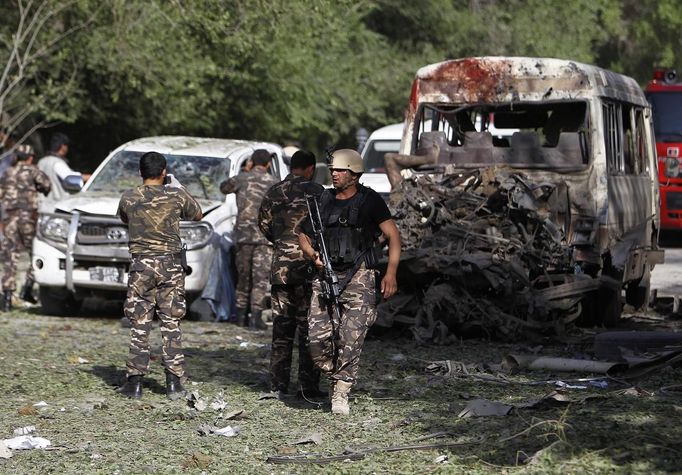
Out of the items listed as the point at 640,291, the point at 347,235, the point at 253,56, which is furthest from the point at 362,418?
the point at 253,56

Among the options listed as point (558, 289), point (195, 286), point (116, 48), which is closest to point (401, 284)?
point (558, 289)

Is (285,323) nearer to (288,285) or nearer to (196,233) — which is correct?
(288,285)

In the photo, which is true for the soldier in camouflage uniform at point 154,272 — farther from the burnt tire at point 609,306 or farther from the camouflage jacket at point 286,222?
the burnt tire at point 609,306

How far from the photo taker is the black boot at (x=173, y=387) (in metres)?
9.44

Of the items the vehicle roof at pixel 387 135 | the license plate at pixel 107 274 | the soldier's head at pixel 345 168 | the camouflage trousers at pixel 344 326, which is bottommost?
the license plate at pixel 107 274

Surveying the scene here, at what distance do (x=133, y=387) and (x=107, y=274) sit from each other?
405 cm

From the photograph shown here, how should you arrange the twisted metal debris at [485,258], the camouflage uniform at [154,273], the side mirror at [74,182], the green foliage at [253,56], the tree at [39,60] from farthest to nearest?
the green foliage at [253,56] → the tree at [39,60] → the side mirror at [74,182] → the twisted metal debris at [485,258] → the camouflage uniform at [154,273]

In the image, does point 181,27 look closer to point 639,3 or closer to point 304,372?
point 304,372

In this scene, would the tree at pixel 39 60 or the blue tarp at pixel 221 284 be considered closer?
the blue tarp at pixel 221 284

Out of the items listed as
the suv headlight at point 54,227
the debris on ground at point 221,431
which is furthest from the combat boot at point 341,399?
the suv headlight at point 54,227

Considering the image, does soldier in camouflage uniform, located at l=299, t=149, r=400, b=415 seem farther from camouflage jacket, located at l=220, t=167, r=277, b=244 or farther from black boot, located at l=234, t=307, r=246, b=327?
black boot, located at l=234, t=307, r=246, b=327

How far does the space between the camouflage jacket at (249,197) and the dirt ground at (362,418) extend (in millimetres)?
1819

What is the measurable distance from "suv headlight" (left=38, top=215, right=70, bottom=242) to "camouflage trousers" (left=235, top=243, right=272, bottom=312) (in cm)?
177

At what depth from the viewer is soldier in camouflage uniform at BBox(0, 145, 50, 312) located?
14852 mm
